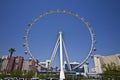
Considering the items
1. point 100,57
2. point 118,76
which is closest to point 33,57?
point 118,76

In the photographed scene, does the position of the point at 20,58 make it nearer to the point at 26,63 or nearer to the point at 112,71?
the point at 26,63

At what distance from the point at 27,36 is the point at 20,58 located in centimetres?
6525

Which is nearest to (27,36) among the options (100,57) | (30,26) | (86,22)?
(30,26)

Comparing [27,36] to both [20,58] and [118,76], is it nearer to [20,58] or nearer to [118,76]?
[118,76]

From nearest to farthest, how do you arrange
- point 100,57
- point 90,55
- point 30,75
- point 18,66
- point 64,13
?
point 90,55 → point 64,13 → point 30,75 → point 18,66 → point 100,57

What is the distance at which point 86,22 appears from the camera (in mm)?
49938

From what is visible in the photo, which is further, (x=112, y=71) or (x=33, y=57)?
(x=33, y=57)

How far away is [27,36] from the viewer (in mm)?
50438

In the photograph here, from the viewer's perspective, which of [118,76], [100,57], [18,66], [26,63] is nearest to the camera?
[118,76]

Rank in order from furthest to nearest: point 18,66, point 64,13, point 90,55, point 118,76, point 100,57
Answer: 1. point 100,57
2. point 18,66
3. point 64,13
4. point 90,55
5. point 118,76

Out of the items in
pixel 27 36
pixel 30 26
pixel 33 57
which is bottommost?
pixel 33 57

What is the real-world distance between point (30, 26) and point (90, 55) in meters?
A: 21.7

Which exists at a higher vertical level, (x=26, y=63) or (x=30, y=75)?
(x=26, y=63)

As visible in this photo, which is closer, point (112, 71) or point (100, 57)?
point (112, 71)
